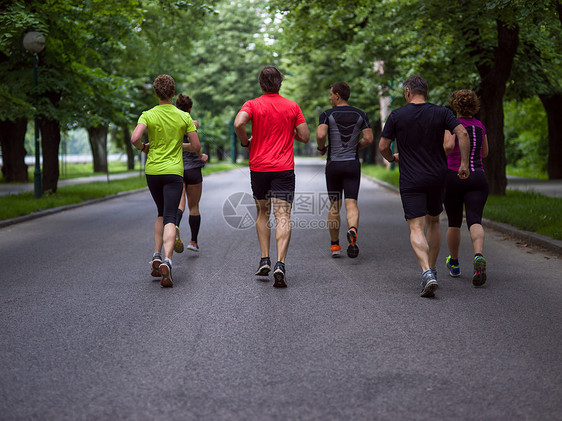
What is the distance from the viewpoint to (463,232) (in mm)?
11195

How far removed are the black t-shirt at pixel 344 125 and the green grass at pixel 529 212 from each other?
11.0ft

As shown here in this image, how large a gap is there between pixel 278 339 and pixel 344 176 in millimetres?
3922

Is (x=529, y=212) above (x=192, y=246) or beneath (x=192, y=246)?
above

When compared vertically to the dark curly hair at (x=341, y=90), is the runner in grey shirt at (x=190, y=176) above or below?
below

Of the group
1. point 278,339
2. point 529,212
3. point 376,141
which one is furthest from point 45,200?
point 376,141

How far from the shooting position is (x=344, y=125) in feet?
26.4

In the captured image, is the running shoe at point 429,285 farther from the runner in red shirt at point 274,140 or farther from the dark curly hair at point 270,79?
the dark curly hair at point 270,79

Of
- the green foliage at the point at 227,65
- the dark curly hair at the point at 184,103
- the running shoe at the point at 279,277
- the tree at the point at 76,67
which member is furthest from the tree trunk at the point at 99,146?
the running shoe at the point at 279,277

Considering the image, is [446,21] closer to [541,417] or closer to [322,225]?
[322,225]

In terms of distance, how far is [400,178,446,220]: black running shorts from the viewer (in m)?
6.27

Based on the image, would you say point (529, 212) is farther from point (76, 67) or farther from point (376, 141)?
point (376, 141)

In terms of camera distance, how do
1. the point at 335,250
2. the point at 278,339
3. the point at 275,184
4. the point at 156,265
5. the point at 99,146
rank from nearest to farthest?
the point at 278,339, the point at 275,184, the point at 156,265, the point at 335,250, the point at 99,146

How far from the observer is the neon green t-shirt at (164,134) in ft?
22.4

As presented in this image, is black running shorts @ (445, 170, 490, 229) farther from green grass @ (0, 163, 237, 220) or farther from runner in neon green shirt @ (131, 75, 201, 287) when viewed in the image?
green grass @ (0, 163, 237, 220)
